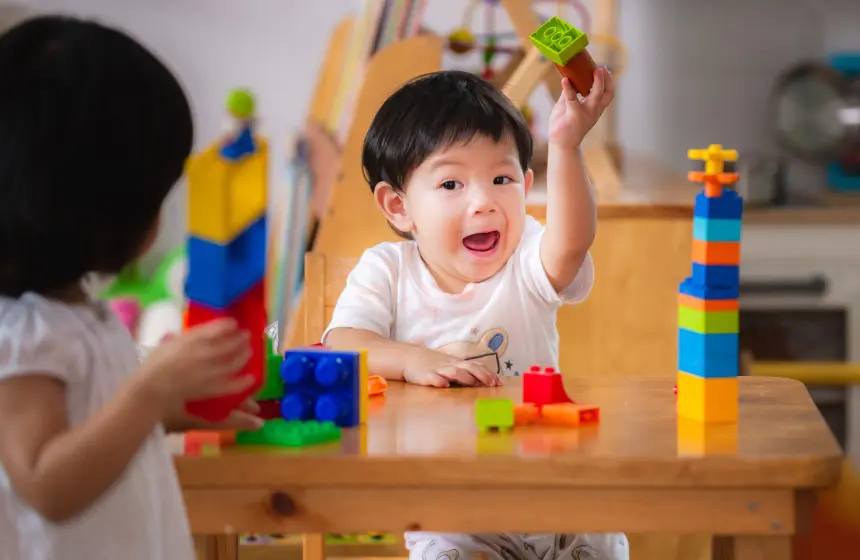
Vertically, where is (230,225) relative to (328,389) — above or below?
above

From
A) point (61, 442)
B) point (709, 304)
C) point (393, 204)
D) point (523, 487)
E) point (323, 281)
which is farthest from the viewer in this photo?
point (323, 281)

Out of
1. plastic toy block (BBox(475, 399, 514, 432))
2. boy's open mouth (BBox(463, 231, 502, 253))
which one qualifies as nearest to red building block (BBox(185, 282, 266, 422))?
plastic toy block (BBox(475, 399, 514, 432))

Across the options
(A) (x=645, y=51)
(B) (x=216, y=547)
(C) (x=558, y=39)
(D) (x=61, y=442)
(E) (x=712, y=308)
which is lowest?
(B) (x=216, y=547)

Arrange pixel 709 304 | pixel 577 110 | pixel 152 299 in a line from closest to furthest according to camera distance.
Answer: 1. pixel 709 304
2. pixel 577 110
3. pixel 152 299

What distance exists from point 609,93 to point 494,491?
0.43 m

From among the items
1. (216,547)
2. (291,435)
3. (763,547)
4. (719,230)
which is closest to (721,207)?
(719,230)

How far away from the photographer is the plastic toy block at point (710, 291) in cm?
98

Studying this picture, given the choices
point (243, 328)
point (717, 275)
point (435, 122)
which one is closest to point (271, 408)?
point (243, 328)

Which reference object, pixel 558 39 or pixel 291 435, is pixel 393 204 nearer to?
pixel 558 39

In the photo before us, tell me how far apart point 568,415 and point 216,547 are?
44cm

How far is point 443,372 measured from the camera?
1.19 metres

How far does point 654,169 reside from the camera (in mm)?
3107

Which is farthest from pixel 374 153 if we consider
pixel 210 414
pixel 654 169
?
pixel 654 169

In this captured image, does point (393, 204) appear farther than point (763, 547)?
Yes
